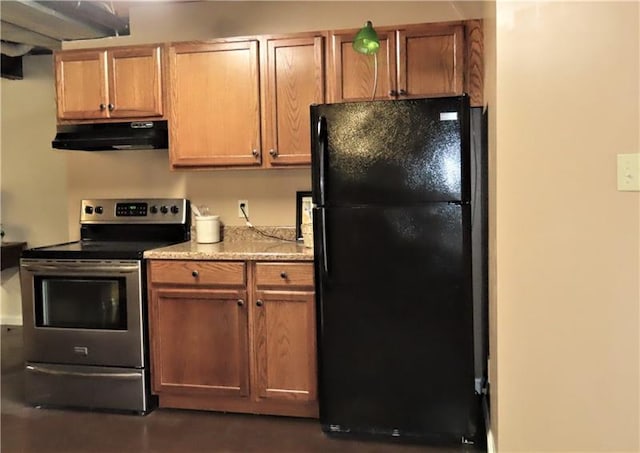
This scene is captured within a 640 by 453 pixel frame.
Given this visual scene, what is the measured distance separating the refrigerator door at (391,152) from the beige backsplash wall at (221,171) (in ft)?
2.73

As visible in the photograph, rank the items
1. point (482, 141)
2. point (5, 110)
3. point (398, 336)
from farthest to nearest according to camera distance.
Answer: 1. point (5, 110)
2. point (482, 141)
3. point (398, 336)

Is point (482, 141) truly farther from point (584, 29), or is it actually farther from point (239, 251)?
point (239, 251)

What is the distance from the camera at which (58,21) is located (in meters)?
3.36

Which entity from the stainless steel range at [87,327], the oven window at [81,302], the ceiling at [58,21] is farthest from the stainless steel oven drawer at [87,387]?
the ceiling at [58,21]

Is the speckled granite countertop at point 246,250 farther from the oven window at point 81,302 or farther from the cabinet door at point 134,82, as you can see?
the cabinet door at point 134,82

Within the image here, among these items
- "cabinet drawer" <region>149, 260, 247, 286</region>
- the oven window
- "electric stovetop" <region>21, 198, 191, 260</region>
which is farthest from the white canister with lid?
the oven window

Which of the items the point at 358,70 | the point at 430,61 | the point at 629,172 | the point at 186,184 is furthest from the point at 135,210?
the point at 629,172

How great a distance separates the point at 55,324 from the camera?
3.13 metres

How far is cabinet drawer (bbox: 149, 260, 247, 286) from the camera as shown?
2920mm

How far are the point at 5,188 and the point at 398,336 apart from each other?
155 inches

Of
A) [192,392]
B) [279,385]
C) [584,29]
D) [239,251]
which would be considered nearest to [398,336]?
[279,385]

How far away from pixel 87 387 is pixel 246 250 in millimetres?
1139

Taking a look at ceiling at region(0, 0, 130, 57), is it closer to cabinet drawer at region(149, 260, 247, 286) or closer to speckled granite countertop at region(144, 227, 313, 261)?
speckled granite countertop at region(144, 227, 313, 261)

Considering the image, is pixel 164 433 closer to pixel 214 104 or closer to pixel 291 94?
pixel 214 104
